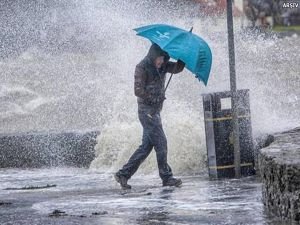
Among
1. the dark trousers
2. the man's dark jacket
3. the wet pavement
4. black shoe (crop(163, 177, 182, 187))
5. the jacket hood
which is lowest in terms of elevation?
the wet pavement

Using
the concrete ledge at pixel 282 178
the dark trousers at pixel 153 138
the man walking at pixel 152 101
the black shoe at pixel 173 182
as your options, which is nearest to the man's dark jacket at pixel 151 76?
the man walking at pixel 152 101

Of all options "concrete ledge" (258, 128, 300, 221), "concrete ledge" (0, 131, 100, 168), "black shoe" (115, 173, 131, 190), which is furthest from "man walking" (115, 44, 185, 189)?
"concrete ledge" (0, 131, 100, 168)

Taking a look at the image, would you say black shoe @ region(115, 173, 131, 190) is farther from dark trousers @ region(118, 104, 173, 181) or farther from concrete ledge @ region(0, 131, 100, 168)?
concrete ledge @ region(0, 131, 100, 168)

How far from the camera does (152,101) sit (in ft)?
34.2

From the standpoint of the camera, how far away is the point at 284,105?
16656mm

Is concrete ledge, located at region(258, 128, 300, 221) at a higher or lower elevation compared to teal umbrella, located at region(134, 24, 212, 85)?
lower

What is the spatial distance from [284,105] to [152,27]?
21.7 ft

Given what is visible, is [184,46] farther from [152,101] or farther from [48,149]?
[48,149]

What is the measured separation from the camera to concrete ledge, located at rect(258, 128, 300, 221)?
722 centimetres

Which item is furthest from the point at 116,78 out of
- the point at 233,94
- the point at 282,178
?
the point at 282,178

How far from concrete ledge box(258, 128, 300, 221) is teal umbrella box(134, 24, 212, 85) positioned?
189cm

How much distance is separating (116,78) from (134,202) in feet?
32.1

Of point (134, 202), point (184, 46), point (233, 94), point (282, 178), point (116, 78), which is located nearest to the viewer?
point (282, 178)

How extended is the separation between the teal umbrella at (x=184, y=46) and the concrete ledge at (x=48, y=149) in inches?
156
